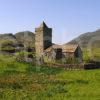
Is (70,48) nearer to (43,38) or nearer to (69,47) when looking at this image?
(69,47)

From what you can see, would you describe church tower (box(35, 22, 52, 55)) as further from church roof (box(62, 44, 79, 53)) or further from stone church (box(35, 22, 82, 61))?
church roof (box(62, 44, 79, 53))

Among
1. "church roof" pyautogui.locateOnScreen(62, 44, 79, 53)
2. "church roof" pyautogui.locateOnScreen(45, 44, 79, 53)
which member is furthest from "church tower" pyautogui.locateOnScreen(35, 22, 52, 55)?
"church roof" pyautogui.locateOnScreen(62, 44, 79, 53)

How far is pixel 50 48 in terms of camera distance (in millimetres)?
75250

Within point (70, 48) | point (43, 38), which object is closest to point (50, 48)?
point (43, 38)

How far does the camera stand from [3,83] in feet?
Result: 94.0

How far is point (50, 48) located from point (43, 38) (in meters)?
5.68

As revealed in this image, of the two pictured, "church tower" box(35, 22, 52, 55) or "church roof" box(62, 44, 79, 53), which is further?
"church tower" box(35, 22, 52, 55)

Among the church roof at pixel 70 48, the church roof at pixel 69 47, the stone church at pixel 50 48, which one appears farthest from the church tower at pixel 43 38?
the church roof at pixel 70 48

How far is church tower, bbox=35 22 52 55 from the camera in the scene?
260ft

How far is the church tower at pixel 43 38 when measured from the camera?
79.3 m

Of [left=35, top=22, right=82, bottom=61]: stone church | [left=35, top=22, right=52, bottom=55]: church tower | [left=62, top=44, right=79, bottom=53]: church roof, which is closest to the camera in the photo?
[left=62, top=44, right=79, bottom=53]: church roof

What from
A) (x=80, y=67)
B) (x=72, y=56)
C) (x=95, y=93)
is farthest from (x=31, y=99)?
(x=72, y=56)

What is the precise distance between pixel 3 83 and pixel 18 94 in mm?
5990

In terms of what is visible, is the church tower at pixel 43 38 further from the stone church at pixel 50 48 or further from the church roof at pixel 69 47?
the church roof at pixel 69 47
